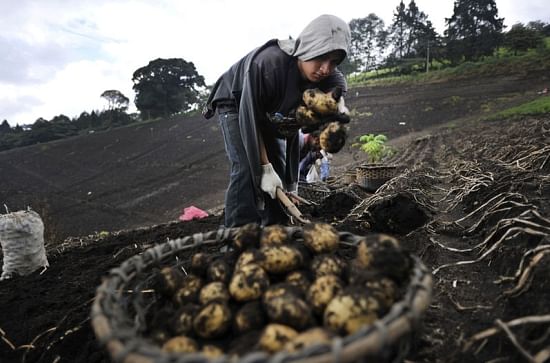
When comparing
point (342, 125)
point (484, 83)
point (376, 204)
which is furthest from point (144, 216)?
point (484, 83)

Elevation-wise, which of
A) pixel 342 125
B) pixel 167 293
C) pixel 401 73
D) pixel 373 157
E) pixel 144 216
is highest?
pixel 401 73

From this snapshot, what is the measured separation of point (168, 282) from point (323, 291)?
0.60 metres

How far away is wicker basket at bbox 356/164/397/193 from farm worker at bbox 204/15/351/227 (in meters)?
2.30

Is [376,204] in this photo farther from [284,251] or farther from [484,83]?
[484,83]

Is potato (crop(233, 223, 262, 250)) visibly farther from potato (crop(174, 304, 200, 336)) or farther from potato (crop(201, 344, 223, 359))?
potato (crop(201, 344, 223, 359))

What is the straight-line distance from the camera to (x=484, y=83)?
69.7 ft

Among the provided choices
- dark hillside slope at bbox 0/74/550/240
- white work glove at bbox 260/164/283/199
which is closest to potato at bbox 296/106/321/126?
white work glove at bbox 260/164/283/199

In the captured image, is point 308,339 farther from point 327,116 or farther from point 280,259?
point 327,116

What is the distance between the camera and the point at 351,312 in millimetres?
969

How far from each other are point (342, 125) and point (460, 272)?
105 cm

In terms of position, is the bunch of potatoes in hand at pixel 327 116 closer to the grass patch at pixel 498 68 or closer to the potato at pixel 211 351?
the potato at pixel 211 351

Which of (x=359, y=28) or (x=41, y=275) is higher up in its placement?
(x=359, y=28)

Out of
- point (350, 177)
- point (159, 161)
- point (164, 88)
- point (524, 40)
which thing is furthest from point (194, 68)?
point (350, 177)

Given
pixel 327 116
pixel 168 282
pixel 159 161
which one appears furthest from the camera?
pixel 159 161
